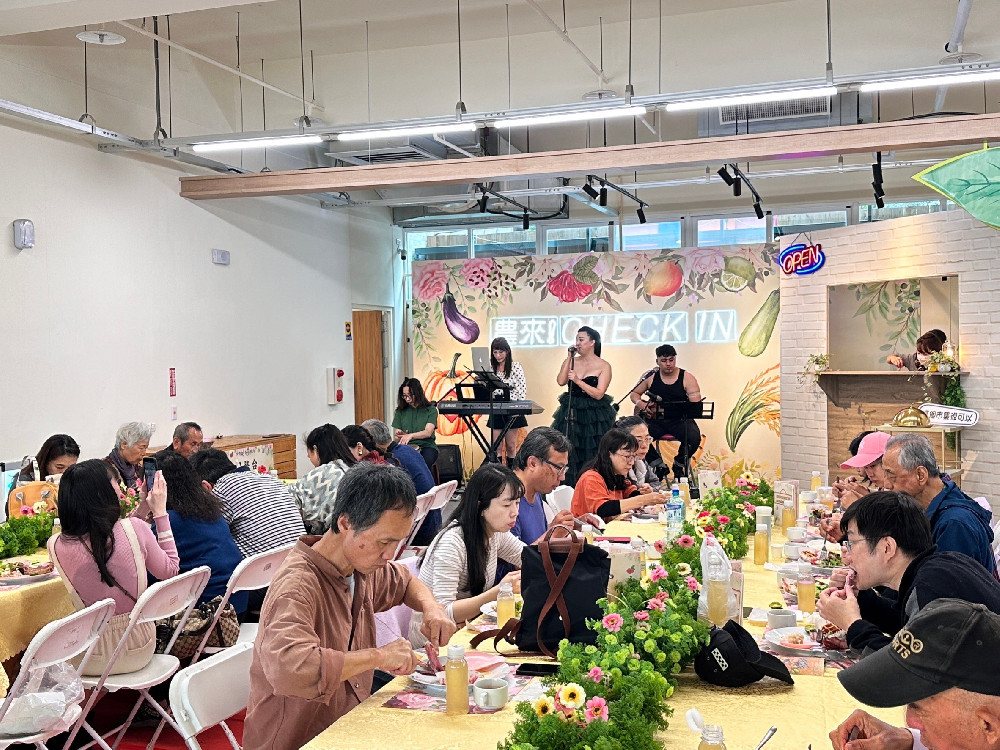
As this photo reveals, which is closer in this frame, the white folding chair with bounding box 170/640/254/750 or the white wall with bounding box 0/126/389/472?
the white folding chair with bounding box 170/640/254/750

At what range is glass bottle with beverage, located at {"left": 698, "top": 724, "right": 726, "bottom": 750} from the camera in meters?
2.10

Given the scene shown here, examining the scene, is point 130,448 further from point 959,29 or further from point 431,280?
point 959,29

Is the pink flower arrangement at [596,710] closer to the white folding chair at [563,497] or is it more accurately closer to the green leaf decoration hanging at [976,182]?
the green leaf decoration hanging at [976,182]

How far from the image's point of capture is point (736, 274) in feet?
37.6

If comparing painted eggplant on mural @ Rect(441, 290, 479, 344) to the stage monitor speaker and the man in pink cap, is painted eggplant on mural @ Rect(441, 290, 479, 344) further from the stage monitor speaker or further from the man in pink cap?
the man in pink cap

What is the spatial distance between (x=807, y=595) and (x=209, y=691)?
2.04 meters

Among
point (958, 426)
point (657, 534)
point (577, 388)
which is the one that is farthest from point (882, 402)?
point (657, 534)

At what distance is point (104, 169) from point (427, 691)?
737cm

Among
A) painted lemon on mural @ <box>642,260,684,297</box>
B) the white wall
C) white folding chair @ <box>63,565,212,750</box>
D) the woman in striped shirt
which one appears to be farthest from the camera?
painted lemon on mural @ <box>642,260,684,297</box>

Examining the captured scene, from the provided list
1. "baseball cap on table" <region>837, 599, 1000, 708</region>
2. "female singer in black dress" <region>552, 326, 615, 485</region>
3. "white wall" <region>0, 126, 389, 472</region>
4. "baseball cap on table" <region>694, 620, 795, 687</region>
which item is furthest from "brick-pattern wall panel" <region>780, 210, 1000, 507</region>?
"baseball cap on table" <region>837, 599, 1000, 708</region>

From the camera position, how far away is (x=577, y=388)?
1112 centimetres

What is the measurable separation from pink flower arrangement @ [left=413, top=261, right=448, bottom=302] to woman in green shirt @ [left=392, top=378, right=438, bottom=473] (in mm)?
2538

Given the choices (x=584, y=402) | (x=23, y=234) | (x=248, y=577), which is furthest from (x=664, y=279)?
(x=248, y=577)

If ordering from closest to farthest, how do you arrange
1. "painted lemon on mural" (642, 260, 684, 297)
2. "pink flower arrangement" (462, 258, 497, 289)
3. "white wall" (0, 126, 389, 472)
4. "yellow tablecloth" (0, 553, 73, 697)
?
"yellow tablecloth" (0, 553, 73, 697), "white wall" (0, 126, 389, 472), "painted lemon on mural" (642, 260, 684, 297), "pink flower arrangement" (462, 258, 497, 289)
